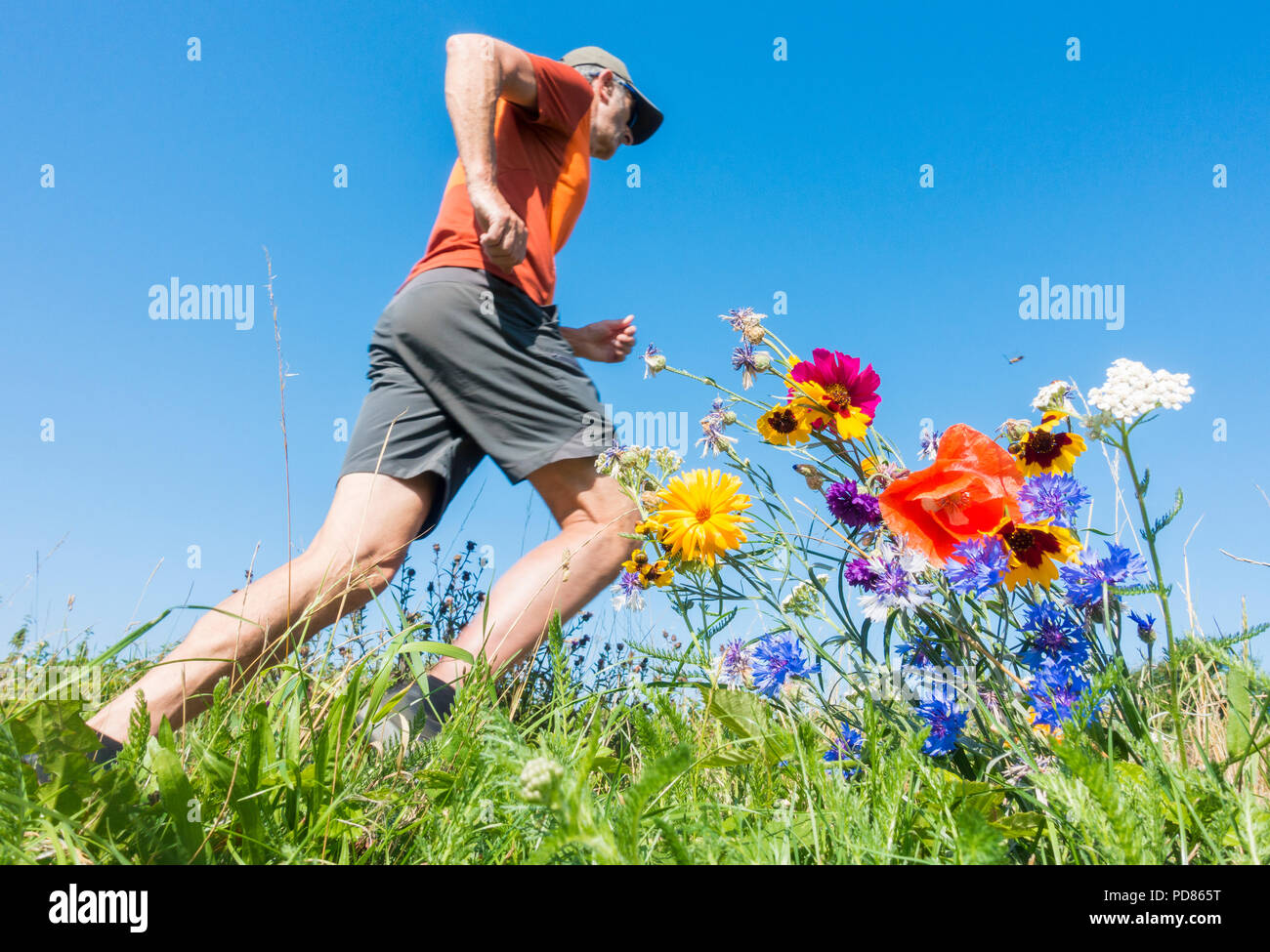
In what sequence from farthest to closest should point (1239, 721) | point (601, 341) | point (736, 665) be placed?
point (601, 341) → point (736, 665) → point (1239, 721)

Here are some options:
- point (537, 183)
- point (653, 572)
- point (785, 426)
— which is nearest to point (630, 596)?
point (653, 572)

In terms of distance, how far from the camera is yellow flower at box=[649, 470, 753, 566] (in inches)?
47.6

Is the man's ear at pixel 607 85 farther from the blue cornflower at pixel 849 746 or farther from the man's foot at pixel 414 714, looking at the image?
the blue cornflower at pixel 849 746

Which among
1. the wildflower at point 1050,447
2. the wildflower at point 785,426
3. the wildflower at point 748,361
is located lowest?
the wildflower at point 1050,447

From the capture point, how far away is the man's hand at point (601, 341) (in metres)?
2.73

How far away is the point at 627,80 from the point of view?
293 cm

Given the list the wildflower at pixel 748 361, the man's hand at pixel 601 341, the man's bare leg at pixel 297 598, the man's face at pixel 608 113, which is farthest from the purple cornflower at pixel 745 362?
the man's face at pixel 608 113

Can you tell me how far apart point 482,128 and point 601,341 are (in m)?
0.82

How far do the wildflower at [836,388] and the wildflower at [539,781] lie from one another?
2.80 feet

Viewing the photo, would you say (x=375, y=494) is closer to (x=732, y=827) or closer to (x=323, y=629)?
(x=323, y=629)

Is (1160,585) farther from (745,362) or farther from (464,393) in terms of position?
(464,393)
